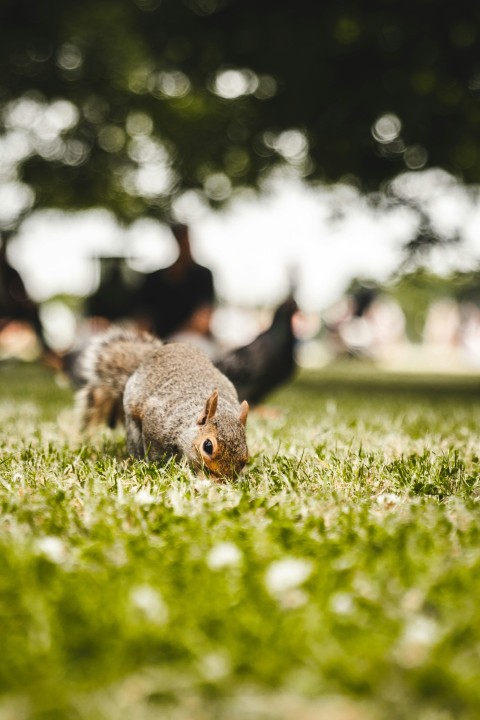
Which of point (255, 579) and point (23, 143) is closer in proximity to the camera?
point (255, 579)

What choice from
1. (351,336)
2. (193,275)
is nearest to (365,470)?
(193,275)

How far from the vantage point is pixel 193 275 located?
8148 mm

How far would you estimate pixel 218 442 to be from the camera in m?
2.94

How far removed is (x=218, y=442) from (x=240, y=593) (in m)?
1.28

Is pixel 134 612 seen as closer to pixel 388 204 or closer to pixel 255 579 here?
pixel 255 579

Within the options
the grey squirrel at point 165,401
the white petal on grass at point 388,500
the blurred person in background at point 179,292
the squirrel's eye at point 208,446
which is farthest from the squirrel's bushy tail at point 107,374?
the blurred person in background at point 179,292

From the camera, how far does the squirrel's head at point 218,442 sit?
9.65ft

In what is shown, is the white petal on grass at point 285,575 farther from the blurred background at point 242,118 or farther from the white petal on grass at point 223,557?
the blurred background at point 242,118

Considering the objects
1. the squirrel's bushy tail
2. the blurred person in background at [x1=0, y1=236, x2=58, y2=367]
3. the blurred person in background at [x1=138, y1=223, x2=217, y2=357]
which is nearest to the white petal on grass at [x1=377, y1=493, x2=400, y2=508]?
the squirrel's bushy tail

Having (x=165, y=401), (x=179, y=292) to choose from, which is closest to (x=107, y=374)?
(x=165, y=401)

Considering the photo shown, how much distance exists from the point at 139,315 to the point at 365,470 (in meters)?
5.65

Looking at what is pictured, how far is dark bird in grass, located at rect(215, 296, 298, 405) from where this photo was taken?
18.6 feet

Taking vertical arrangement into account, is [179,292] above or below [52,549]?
above

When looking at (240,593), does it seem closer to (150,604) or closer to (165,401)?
(150,604)
